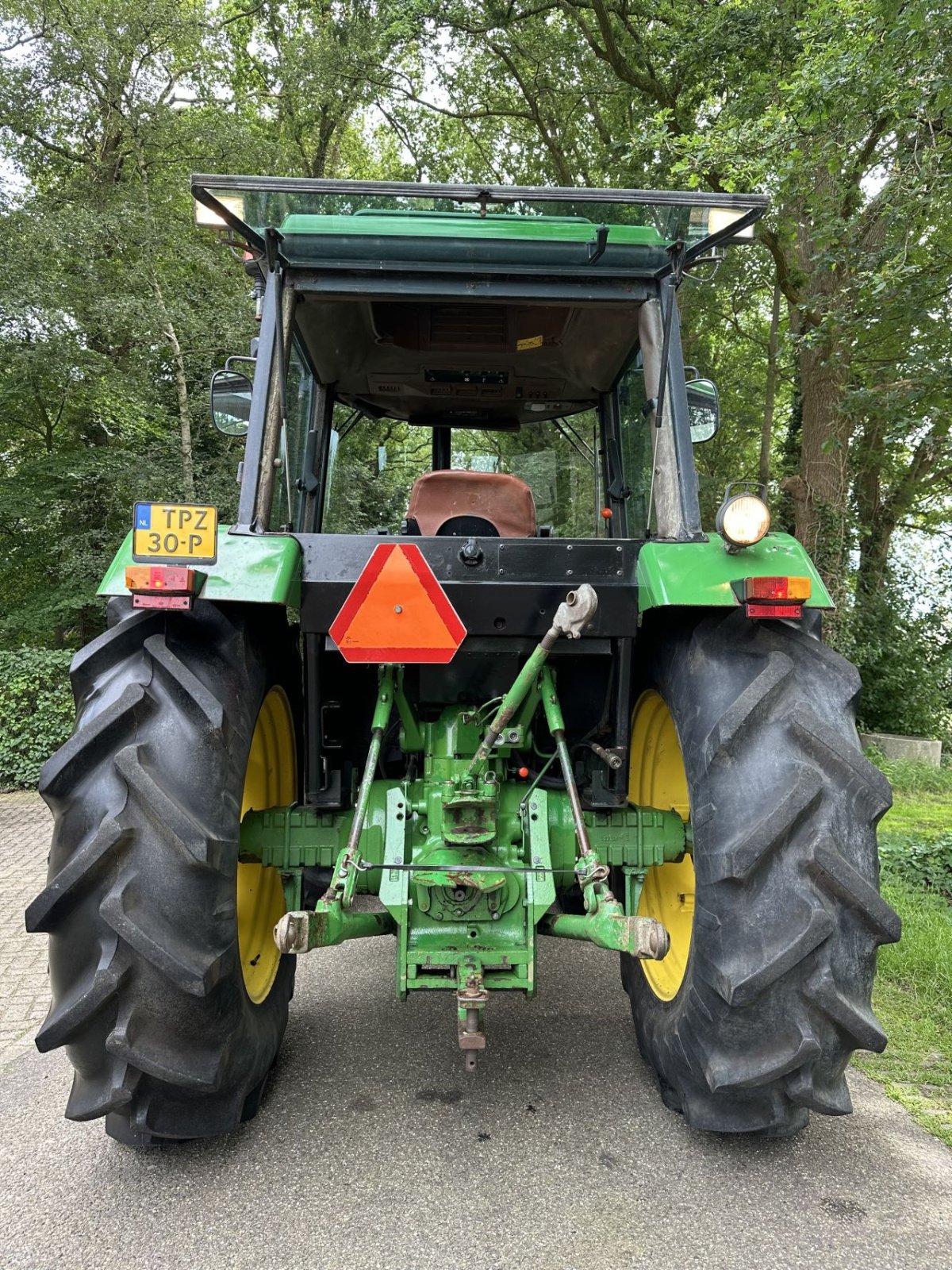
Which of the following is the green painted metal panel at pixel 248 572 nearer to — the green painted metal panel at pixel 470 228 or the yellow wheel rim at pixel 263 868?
the yellow wheel rim at pixel 263 868

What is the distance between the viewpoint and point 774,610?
215cm

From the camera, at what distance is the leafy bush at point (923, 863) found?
15.3 feet

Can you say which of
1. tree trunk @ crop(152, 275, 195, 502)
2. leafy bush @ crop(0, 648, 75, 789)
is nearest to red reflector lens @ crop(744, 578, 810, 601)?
leafy bush @ crop(0, 648, 75, 789)

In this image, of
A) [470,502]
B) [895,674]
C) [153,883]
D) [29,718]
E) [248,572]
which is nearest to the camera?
[153,883]

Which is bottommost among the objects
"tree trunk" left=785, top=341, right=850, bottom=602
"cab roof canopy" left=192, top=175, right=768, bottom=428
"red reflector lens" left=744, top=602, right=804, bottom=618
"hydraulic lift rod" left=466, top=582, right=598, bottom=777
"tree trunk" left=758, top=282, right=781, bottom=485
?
"hydraulic lift rod" left=466, top=582, right=598, bottom=777

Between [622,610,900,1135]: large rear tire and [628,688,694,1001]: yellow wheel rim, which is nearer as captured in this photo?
[622,610,900,1135]: large rear tire

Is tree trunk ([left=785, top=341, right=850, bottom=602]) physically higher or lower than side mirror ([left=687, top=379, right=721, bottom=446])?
higher

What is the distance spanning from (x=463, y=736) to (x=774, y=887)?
1111 millimetres

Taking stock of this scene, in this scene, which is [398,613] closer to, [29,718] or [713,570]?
[713,570]

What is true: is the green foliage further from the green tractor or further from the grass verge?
the green tractor

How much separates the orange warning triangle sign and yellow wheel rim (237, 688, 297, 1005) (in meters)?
0.65

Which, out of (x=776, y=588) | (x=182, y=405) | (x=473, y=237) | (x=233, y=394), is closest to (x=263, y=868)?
(x=233, y=394)

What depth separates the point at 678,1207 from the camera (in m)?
2.05

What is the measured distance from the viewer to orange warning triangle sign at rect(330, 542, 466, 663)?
221cm
